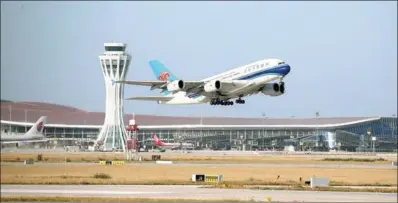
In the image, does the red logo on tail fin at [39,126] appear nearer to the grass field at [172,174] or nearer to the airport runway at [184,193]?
the grass field at [172,174]

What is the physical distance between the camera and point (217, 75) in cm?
8769

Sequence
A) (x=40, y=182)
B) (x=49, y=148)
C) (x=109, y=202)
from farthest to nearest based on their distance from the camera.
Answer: (x=49, y=148)
(x=40, y=182)
(x=109, y=202)

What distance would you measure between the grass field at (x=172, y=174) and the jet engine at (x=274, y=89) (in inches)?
349

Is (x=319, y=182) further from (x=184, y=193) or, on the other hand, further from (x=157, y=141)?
(x=157, y=141)

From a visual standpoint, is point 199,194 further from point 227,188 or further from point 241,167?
point 241,167

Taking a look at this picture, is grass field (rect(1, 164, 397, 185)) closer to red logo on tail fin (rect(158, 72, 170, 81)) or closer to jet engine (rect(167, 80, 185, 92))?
jet engine (rect(167, 80, 185, 92))

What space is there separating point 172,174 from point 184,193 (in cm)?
2670

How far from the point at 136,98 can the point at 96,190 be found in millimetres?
20615

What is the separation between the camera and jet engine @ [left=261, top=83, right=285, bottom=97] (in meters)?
83.8

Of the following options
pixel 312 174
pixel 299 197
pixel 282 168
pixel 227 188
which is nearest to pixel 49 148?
pixel 282 168

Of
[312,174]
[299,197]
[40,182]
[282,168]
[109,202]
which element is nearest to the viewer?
[109,202]

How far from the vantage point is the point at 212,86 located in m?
85.6

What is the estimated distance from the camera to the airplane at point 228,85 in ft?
269

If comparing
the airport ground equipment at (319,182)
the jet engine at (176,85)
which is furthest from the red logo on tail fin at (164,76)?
the airport ground equipment at (319,182)
